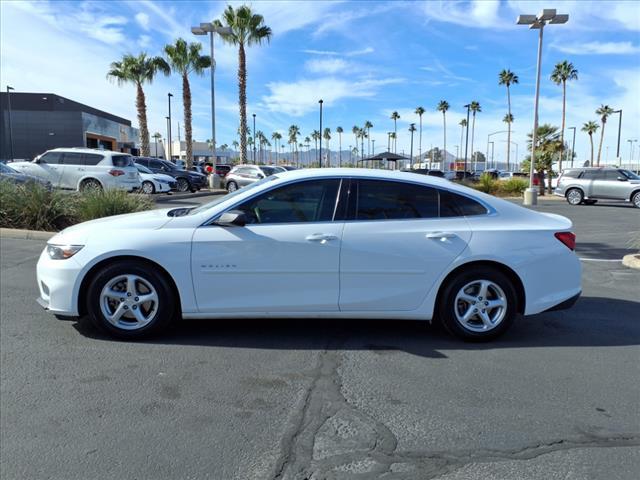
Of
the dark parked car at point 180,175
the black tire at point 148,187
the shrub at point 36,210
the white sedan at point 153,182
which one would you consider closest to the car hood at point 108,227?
the shrub at point 36,210

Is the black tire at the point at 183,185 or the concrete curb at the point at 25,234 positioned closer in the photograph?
the concrete curb at the point at 25,234

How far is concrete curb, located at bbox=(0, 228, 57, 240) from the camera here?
9617 millimetres

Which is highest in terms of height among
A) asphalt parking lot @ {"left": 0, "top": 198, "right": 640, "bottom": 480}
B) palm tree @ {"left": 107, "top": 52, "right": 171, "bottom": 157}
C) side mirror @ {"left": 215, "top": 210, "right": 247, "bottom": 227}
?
palm tree @ {"left": 107, "top": 52, "right": 171, "bottom": 157}

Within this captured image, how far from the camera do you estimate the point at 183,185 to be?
26297 millimetres

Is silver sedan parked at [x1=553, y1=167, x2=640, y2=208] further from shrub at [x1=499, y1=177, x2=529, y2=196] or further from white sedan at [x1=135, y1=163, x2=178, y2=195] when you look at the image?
white sedan at [x1=135, y1=163, x2=178, y2=195]

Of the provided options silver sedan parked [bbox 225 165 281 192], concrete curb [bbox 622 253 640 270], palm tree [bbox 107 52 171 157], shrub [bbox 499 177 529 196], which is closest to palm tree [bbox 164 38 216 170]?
palm tree [bbox 107 52 171 157]

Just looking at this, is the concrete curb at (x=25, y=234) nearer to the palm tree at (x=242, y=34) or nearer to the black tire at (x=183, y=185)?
the black tire at (x=183, y=185)

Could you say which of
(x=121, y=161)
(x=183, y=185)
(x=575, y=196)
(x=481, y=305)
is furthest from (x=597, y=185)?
(x=481, y=305)

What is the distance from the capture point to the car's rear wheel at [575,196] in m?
22.0

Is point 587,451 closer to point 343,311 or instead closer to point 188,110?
point 343,311

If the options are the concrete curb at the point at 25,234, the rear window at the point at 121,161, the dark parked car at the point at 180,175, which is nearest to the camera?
the concrete curb at the point at 25,234

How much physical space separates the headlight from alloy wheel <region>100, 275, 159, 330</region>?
40cm

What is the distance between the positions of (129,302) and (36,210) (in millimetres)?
7275

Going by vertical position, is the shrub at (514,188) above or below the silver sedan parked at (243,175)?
below
